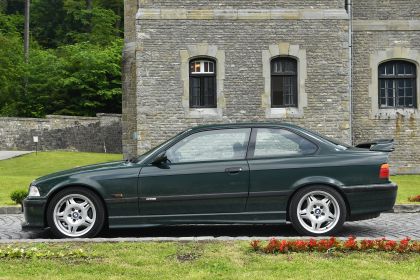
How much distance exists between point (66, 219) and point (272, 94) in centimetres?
1153

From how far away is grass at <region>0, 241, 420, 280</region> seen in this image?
225 inches

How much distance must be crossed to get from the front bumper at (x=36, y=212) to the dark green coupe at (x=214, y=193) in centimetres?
1

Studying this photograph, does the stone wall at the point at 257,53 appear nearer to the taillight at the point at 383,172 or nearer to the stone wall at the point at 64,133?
the taillight at the point at 383,172

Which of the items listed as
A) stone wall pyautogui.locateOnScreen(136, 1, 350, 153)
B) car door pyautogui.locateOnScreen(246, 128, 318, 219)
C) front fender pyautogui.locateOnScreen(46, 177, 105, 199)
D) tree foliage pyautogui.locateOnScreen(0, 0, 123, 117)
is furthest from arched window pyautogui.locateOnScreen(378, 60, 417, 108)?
tree foliage pyautogui.locateOnScreen(0, 0, 123, 117)

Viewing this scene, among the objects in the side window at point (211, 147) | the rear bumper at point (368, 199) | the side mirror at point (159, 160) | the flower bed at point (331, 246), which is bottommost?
the flower bed at point (331, 246)

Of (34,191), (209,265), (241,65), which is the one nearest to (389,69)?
(241,65)

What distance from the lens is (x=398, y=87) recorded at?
20.1 m

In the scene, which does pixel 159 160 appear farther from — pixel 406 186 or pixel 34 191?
pixel 406 186

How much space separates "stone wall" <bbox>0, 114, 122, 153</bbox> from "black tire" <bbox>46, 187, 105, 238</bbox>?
105 ft

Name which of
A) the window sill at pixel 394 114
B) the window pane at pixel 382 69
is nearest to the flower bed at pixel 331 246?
the window sill at pixel 394 114

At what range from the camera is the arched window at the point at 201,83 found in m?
18.9

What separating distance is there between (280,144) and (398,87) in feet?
41.1

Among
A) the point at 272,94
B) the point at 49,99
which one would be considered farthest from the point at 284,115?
the point at 49,99

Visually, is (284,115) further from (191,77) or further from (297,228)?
(297,228)
